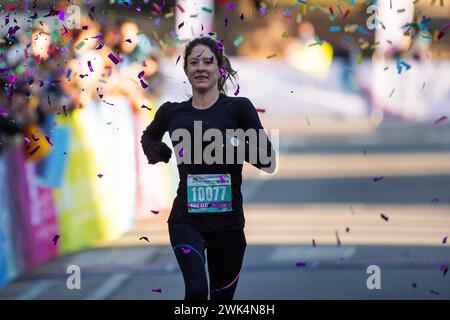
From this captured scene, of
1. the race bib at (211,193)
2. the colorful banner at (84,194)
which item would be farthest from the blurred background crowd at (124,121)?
the race bib at (211,193)

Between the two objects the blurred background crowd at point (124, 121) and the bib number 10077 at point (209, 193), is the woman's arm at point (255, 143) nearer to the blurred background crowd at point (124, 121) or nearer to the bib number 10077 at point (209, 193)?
the bib number 10077 at point (209, 193)

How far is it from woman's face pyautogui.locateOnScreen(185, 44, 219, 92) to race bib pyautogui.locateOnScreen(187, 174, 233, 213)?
50 centimetres

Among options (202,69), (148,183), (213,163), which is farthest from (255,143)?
(148,183)

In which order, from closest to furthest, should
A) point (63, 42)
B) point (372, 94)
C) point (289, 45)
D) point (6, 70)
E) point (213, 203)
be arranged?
point (213, 203) → point (6, 70) → point (63, 42) → point (372, 94) → point (289, 45)

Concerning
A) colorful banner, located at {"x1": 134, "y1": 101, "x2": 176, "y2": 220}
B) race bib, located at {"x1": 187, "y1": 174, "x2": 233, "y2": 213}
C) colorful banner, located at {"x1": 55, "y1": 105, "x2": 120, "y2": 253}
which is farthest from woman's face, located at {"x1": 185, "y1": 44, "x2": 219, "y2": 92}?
colorful banner, located at {"x1": 134, "y1": 101, "x2": 176, "y2": 220}

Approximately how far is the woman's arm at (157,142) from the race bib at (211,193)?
20 cm

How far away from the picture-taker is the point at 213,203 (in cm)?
666

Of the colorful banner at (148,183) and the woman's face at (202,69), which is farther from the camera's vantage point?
the colorful banner at (148,183)

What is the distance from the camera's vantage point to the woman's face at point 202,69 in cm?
669

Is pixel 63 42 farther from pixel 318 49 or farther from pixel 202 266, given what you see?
pixel 318 49

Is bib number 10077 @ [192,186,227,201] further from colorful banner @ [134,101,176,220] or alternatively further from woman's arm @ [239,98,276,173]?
colorful banner @ [134,101,176,220]

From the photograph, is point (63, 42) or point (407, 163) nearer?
point (63, 42)

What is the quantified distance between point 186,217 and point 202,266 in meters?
0.29
